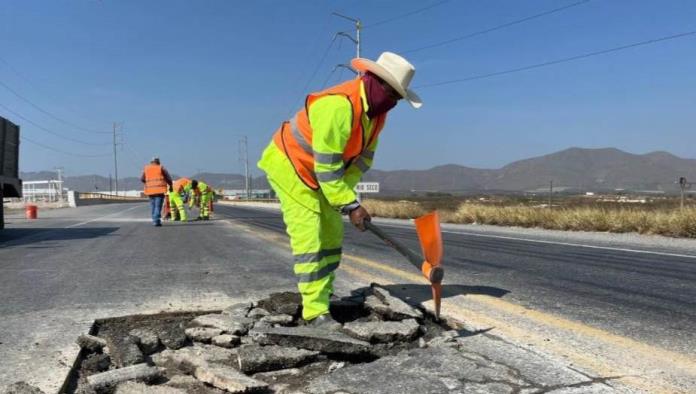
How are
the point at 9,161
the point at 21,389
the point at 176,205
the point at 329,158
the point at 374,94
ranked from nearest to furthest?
the point at 21,389 < the point at 329,158 < the point at 374,94 < the point at 9,161 < the point at 176,205

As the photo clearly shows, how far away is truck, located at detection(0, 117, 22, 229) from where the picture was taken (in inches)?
424

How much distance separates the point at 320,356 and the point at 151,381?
0.81m

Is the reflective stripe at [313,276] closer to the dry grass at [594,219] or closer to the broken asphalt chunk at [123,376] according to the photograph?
the broken asphalt chunk at [123,376]

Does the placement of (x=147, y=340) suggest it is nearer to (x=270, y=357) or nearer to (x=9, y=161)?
(x=270, y=357)

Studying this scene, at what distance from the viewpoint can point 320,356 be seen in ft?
9.20

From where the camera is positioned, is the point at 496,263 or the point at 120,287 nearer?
the point at 120,287

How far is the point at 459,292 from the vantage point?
4617 mm

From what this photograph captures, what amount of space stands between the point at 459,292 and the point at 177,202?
47.3 ft

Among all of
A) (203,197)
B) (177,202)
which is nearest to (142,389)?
(177,202)

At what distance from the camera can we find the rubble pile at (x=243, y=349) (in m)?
2.44

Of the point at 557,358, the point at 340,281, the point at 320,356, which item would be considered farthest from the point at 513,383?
the point at 340,281

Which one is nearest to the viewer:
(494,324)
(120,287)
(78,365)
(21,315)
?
(78,365)

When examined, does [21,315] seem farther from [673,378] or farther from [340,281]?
[673,378]

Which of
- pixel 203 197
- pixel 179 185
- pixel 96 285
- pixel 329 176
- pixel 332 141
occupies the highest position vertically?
pixel 332 141
